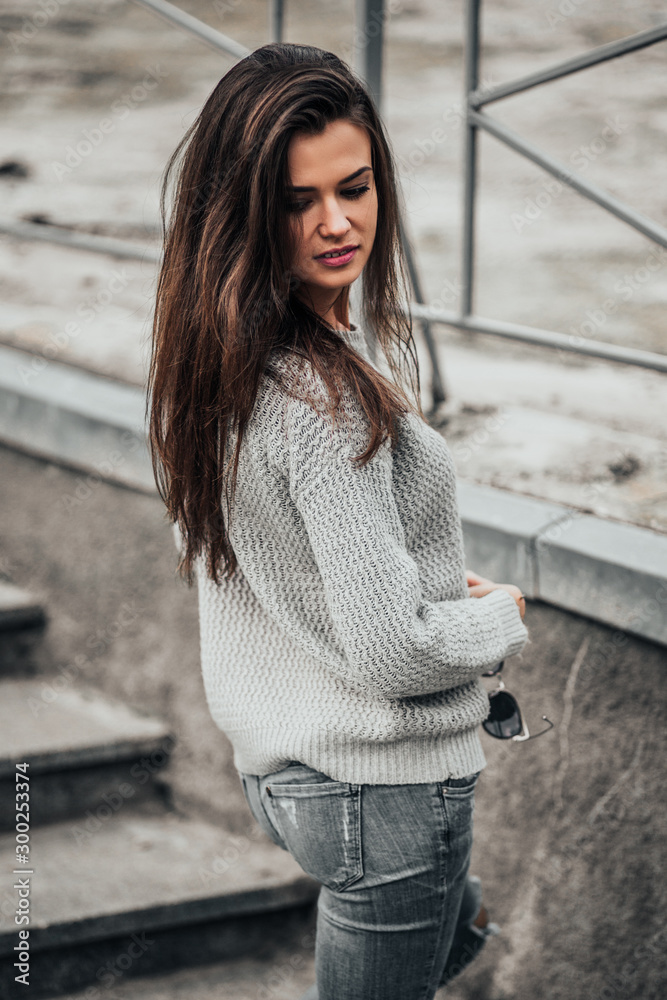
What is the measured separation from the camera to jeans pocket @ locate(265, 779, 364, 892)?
1.51 metres

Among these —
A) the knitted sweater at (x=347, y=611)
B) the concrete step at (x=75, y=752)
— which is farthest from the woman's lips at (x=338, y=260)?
the concrete step at (x=75, y=752)

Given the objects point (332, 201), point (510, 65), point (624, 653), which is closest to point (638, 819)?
point (624, 653)

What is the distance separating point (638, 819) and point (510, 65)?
569 cm

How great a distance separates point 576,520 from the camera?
2.29 meters

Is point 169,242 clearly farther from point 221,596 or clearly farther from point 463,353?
point 463,353

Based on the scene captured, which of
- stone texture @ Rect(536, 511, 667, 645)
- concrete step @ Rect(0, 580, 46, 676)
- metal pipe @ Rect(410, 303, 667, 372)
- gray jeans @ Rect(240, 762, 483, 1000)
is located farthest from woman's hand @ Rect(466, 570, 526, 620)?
concrete step @ Rect(0, 580, 46, 676)

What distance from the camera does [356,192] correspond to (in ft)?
4.72

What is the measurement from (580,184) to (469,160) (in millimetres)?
340

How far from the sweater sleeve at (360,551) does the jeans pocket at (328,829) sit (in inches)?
8.7

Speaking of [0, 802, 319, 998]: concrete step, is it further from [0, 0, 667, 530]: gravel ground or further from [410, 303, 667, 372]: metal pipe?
[410, 303, 667, 372]: metal pipe

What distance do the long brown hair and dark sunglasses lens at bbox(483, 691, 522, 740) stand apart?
0.61 metres

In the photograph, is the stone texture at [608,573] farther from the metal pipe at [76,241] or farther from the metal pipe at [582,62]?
the metal pipe at [76,241]

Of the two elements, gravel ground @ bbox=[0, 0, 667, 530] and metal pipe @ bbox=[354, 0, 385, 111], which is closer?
metal pipe @ bbox=[354, 0, 385, 111]

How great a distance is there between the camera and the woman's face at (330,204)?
136 centimetres
